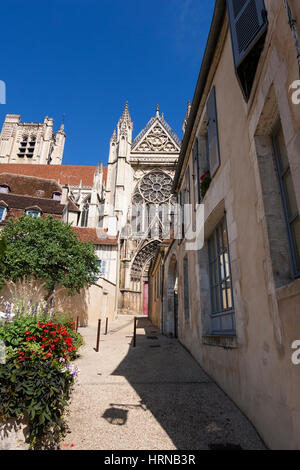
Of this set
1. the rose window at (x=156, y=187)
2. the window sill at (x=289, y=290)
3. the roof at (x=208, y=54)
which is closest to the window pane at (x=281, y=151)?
Answer: the window sill at (x=289, y=290)

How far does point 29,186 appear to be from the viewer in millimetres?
19125

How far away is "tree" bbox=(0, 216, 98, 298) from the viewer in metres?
10.4

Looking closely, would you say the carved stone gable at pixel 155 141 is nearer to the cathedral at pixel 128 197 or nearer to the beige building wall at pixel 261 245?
the cathedral at pixel 128 197

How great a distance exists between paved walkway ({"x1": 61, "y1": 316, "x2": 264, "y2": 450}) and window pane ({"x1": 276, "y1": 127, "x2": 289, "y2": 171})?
245 cm

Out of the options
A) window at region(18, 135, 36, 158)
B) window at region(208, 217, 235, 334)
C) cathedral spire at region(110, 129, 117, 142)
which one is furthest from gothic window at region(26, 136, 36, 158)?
window at region(208, 217, 235, 334)

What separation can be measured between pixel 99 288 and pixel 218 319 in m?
10.9

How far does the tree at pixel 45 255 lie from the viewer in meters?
10.4

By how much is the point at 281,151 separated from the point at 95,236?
16478mm

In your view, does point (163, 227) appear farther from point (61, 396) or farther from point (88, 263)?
point (61, 396)

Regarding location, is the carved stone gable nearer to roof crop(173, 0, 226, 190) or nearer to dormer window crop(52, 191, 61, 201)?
dormer window crop(52, 191, 61, 201)

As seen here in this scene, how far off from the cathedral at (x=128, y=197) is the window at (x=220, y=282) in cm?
1331

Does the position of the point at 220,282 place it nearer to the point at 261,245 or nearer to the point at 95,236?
the point at 261,245

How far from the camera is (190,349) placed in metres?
5.80
